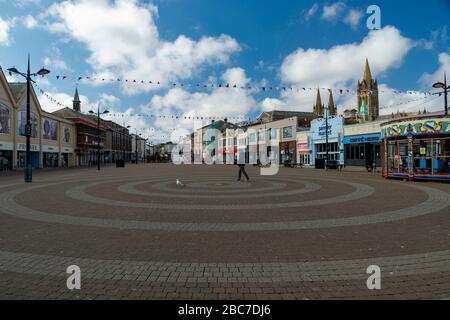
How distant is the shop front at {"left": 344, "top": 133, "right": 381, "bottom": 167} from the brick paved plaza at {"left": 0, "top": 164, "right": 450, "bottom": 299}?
94.6 feet

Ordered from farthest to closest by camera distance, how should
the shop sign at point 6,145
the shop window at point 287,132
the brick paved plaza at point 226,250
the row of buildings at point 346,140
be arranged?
the shop window at point 287,132, the shop sign at point 6,145, the row of buildings at point 346,140, the brick paved plaza at point 226,250

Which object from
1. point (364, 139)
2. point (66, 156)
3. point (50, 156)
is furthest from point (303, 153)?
point (66, 156)

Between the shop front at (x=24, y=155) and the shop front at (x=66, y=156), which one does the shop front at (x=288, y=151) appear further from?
the shop front at (x=24, y=155)

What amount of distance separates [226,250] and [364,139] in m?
37.3

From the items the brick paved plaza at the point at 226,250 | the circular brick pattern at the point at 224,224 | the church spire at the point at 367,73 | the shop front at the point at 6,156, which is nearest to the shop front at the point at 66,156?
the shop front at the point at 6,156

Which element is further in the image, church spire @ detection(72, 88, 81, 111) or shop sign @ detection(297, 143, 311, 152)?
church spire @ detection(72, 88, 81, 111)

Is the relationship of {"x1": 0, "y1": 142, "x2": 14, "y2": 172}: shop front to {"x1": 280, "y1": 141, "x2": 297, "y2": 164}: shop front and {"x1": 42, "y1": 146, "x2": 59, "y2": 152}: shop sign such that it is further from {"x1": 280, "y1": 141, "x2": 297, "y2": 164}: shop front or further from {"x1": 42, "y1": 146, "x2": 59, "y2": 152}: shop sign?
{"x1": 280, "y1": 141, "x2": 297, "y2": 164}: shop front

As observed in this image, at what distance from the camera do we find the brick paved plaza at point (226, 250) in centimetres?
372

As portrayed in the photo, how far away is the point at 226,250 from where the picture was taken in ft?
17.1

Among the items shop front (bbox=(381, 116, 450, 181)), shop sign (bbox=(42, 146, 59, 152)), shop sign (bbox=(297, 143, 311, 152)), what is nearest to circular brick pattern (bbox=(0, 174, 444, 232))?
shop front (bbox=(381, 116, 450, 181))

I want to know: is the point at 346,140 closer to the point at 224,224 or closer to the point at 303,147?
the point at 303,147

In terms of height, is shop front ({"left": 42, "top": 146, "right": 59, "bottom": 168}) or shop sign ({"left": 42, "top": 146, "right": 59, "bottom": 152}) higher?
shop sign ({"left": 42, "top": 146, "right": 59, "bottom": 152})

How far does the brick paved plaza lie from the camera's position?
3717 mm
